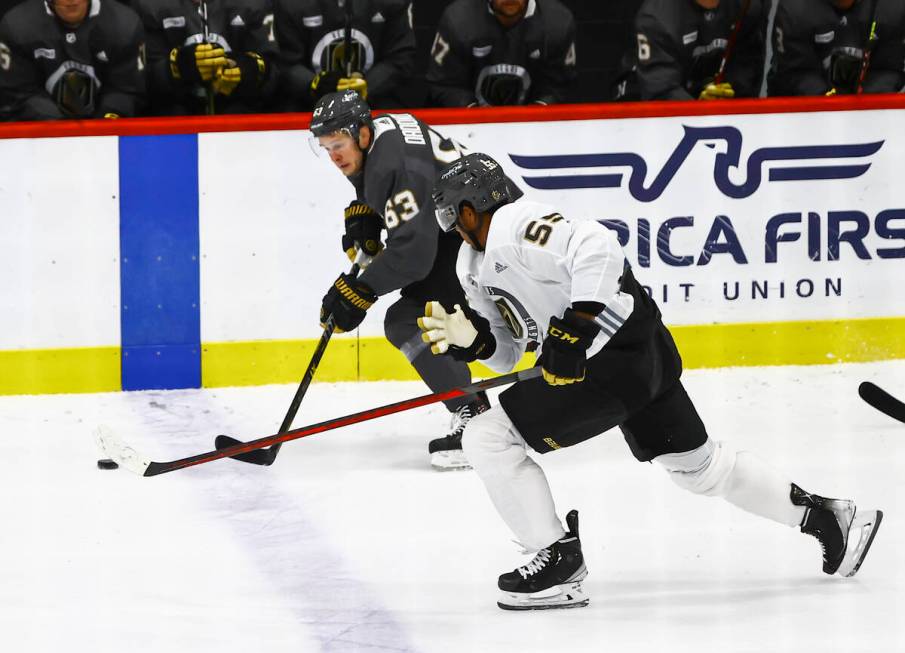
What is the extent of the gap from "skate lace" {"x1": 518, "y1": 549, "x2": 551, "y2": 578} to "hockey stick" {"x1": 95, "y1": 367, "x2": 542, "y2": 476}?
14.0 inches

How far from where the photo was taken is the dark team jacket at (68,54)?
5039 mm

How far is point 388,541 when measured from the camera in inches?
131

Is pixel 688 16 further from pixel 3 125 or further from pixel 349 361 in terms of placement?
pixel 3 125

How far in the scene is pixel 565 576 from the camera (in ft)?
9.33

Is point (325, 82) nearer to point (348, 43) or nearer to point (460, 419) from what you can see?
point (348, 43)

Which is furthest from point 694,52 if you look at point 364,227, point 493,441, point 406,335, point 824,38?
point 493,441

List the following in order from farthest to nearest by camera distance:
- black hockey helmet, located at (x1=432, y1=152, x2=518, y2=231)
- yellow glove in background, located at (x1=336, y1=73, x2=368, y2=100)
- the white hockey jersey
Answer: yellow glove in background, located at (x1=336, y1=73, x2=368, y2=100) < black hockey helmet, located at (x1=432, y1=152, x2=518, y2=231) < the white hockey jersey

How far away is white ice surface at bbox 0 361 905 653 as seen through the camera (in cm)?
272

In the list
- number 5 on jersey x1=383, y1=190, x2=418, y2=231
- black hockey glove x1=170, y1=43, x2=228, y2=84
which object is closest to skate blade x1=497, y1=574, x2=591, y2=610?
number 5 on jersey x1=383, y1=190, x2=418, y2=231

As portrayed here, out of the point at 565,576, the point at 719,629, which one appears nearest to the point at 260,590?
the point at 565,576

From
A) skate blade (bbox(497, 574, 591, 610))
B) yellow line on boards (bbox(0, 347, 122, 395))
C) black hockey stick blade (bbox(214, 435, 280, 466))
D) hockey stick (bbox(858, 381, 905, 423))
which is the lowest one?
yellow line on boards (bbox(0, 347, 122, 395))

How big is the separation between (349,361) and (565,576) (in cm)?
217

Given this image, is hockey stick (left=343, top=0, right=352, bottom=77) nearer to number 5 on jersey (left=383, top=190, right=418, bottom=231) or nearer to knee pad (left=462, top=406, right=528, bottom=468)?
number 5 on jersey (left=383, top=190, right=418, bottom=231)

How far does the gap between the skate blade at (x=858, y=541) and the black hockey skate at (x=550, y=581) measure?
1.81 feet
